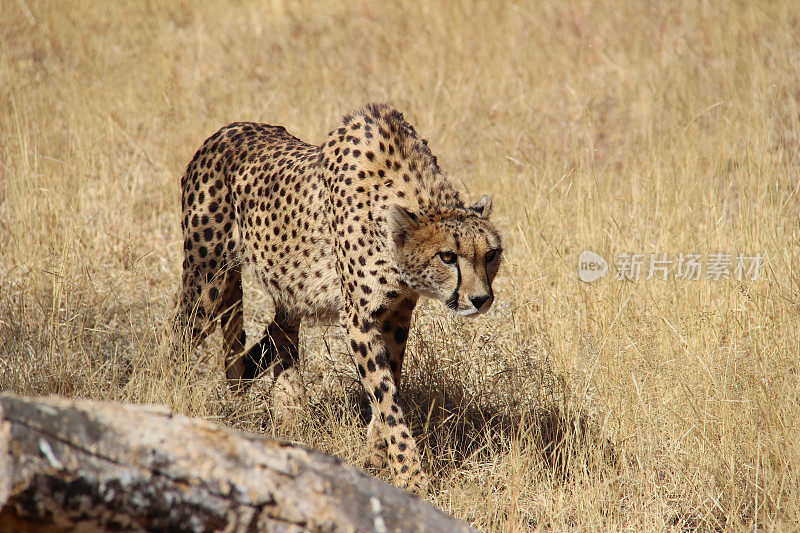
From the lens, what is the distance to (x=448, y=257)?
304cm

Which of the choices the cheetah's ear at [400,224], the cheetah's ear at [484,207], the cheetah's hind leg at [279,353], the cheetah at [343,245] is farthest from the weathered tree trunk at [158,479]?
the cheetah's hind leg at [279,353]

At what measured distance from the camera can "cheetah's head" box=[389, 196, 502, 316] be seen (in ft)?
9.77

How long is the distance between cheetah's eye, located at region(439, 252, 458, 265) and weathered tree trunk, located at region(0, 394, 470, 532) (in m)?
1.43

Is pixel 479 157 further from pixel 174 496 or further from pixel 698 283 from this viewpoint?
pixel 174 496

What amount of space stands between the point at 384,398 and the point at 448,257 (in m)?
0.67

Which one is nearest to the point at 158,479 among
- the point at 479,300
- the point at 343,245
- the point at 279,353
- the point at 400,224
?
the point at 479,300

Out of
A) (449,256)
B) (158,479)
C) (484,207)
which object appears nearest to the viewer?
(158,479)

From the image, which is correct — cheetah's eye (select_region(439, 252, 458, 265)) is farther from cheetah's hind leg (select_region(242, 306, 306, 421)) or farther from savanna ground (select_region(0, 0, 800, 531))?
cheetah's hind leg (select_region(242, 306, 306, 421))

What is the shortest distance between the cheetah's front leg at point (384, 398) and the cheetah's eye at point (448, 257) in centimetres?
46

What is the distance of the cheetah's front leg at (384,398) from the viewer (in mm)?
3166
